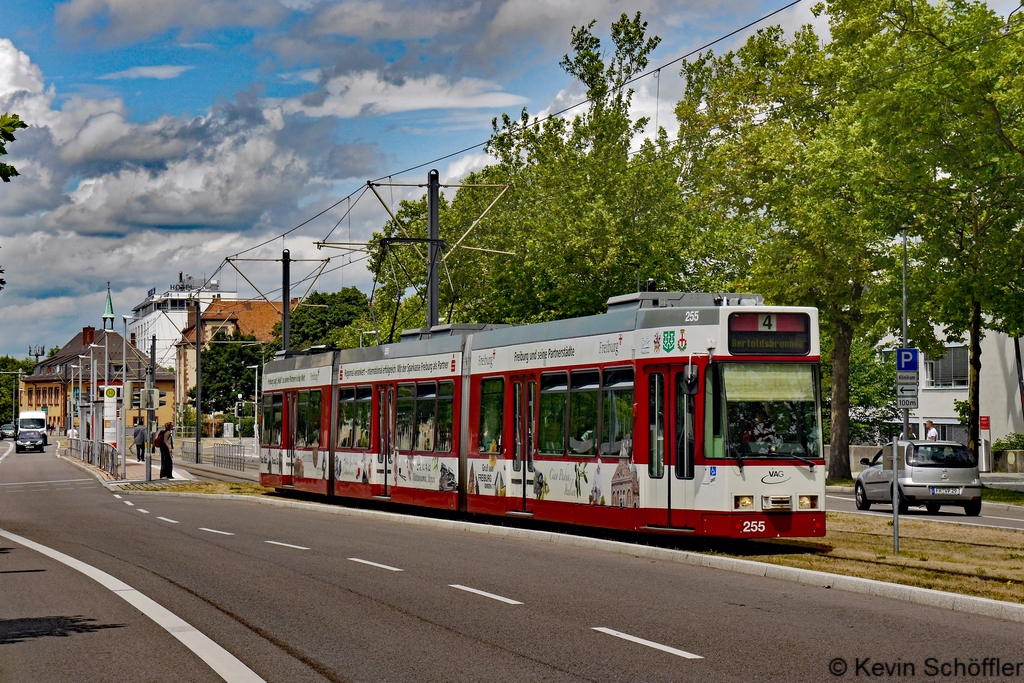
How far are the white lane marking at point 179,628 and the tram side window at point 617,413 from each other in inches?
282

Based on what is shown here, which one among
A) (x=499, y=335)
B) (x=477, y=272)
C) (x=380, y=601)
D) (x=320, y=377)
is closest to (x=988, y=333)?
(x=477, y=272)

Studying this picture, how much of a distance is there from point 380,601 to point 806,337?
7.99 meters

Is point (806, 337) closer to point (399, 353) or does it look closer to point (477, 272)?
point (399, 353)

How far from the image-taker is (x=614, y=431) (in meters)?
18.7

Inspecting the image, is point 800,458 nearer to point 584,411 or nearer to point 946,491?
point 584,411

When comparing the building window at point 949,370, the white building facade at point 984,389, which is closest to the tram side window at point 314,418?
the white building facade at point 984,389

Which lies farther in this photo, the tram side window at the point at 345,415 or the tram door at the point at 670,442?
the tram side window at the point at 345,415

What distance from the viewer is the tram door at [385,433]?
86.0 ft

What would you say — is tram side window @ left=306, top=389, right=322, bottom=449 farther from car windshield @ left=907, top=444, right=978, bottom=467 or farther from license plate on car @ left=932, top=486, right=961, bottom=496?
license plate on car @ left=932, top=486, right=961, bottom=496

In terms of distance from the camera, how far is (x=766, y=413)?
17297mm

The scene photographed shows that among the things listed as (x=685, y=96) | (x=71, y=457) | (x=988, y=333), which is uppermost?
(x=685, y=96)

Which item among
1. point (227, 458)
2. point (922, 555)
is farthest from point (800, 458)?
point (227, 458)

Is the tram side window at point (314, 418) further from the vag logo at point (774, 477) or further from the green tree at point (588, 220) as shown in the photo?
the vag logo at point (774, 477)

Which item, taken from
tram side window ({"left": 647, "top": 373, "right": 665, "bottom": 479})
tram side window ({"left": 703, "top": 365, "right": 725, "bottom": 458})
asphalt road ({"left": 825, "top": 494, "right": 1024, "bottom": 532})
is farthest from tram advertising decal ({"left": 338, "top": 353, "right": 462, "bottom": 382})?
asphalt road ({"left": 825, "top": 494, "right": 1024, "bottom": 532})
